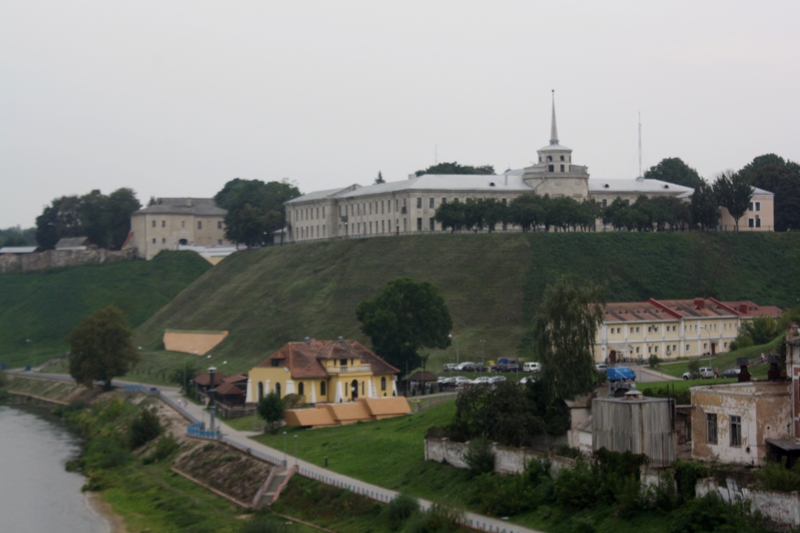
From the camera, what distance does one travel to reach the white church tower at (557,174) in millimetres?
136000

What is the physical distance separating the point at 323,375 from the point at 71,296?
77714 mm

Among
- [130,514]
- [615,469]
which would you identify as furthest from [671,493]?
[130,514]

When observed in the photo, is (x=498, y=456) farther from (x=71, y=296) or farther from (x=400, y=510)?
(x=71, y=296)

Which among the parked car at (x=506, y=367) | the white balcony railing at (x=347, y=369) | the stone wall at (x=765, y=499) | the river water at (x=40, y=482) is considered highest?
the white balcony railing at (x=347, y=369)

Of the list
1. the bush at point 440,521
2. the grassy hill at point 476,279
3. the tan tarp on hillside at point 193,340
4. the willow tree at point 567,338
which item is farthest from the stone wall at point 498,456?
the tan tarp on hillside at point 193,340

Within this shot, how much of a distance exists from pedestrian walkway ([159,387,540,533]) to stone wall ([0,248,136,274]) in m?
88.9

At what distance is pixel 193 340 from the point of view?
114m

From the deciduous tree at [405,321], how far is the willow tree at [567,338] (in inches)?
1183

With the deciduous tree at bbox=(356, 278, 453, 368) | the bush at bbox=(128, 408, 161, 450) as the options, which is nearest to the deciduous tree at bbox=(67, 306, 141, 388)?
the deciduous tree at bbox=(356, 278, 453, 368)

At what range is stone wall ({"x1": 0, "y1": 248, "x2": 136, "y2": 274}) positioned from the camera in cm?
16180

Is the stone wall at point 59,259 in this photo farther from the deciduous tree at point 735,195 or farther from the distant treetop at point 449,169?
the deciduous tree at point 735,195

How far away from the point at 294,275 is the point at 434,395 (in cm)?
5136

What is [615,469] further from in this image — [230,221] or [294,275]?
[230,221]

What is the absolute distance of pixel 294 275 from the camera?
126 meters
